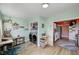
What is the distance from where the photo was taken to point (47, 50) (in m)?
1.74

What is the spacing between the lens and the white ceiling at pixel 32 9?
64.4 inches

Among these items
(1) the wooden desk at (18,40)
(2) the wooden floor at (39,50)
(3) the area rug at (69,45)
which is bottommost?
(2) the wooden floor at (39,50)

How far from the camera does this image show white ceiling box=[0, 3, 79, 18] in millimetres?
1636

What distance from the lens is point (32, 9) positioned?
1.68 meters

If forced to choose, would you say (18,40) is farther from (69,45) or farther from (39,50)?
(69,45)

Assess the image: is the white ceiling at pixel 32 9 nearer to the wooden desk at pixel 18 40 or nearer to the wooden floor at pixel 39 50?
the wooden desk at pixel 18 40

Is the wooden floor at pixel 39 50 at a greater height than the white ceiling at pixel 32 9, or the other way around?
the white ceiling at pixel 32 9

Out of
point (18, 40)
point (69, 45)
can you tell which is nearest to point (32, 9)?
point (18, 40)

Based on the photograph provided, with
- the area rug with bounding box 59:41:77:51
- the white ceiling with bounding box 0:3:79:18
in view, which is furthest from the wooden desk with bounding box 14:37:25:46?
the area rug with bounding box 59:41:77:51

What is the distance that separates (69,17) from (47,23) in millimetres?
374

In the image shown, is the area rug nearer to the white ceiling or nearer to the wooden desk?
the white ceiling

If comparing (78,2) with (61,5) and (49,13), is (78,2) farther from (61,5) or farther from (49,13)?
(49,13)

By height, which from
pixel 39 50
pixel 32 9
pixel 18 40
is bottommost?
pixel 39 50

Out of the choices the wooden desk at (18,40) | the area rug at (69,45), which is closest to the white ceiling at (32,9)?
the wooden desk at (18,40)
